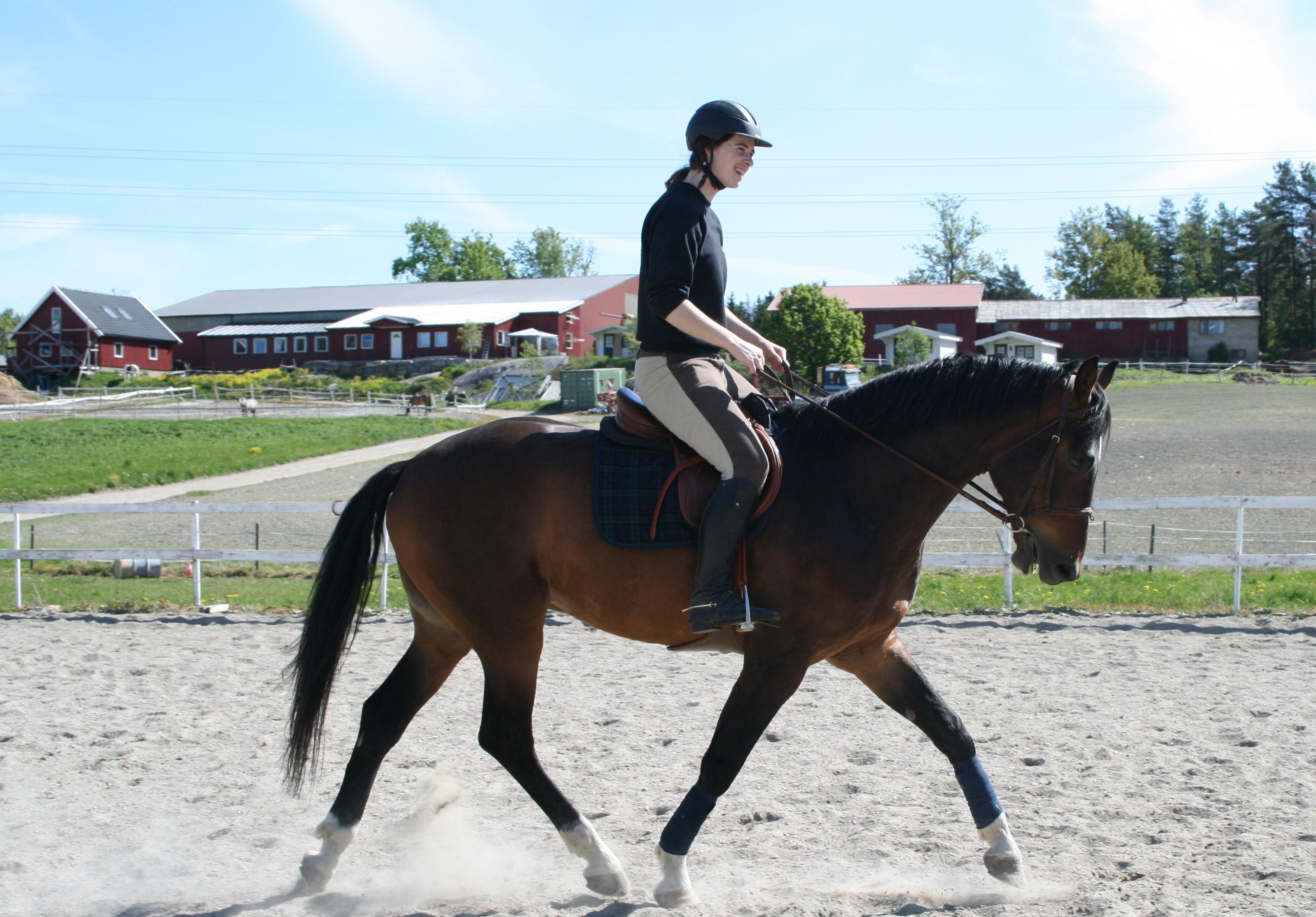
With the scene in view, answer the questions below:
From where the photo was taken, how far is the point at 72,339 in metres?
66.1

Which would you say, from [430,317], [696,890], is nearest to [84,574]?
[696,890]

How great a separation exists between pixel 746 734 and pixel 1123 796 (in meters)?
2.31

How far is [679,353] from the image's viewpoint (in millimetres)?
4121

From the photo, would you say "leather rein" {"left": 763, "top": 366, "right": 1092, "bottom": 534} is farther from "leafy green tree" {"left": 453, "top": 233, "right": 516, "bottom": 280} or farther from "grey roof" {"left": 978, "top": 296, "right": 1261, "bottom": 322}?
"leafy green tree" {"left": 453, "top": 233, "right": 516, "bottom": 280}

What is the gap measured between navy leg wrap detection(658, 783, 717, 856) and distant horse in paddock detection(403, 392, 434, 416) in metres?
41.9

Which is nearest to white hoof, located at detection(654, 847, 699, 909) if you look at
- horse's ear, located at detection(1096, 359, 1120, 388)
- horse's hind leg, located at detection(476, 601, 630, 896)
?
horse's hind leg, located at detection(476, 601, 630, 896)

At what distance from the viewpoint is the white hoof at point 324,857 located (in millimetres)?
4238

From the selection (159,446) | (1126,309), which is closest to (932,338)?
(1126,309)

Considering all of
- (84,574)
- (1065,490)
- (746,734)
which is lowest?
(84,574)

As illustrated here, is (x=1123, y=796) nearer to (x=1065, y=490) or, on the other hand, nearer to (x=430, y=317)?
(x=1065, y=490)

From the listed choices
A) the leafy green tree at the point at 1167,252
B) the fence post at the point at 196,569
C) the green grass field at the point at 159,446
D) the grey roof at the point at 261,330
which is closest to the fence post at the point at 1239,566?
the fence post at the point at 196,569

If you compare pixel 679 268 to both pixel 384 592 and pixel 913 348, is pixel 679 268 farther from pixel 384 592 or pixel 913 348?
pixel 913 348

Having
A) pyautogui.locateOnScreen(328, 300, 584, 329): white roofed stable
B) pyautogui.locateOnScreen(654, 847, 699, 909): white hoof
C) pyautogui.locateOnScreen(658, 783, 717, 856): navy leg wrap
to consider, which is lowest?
pyautogui.locateOnScreen(654, 847, 699, 909): white hoof

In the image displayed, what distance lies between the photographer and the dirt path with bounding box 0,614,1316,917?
4086 millimetres
